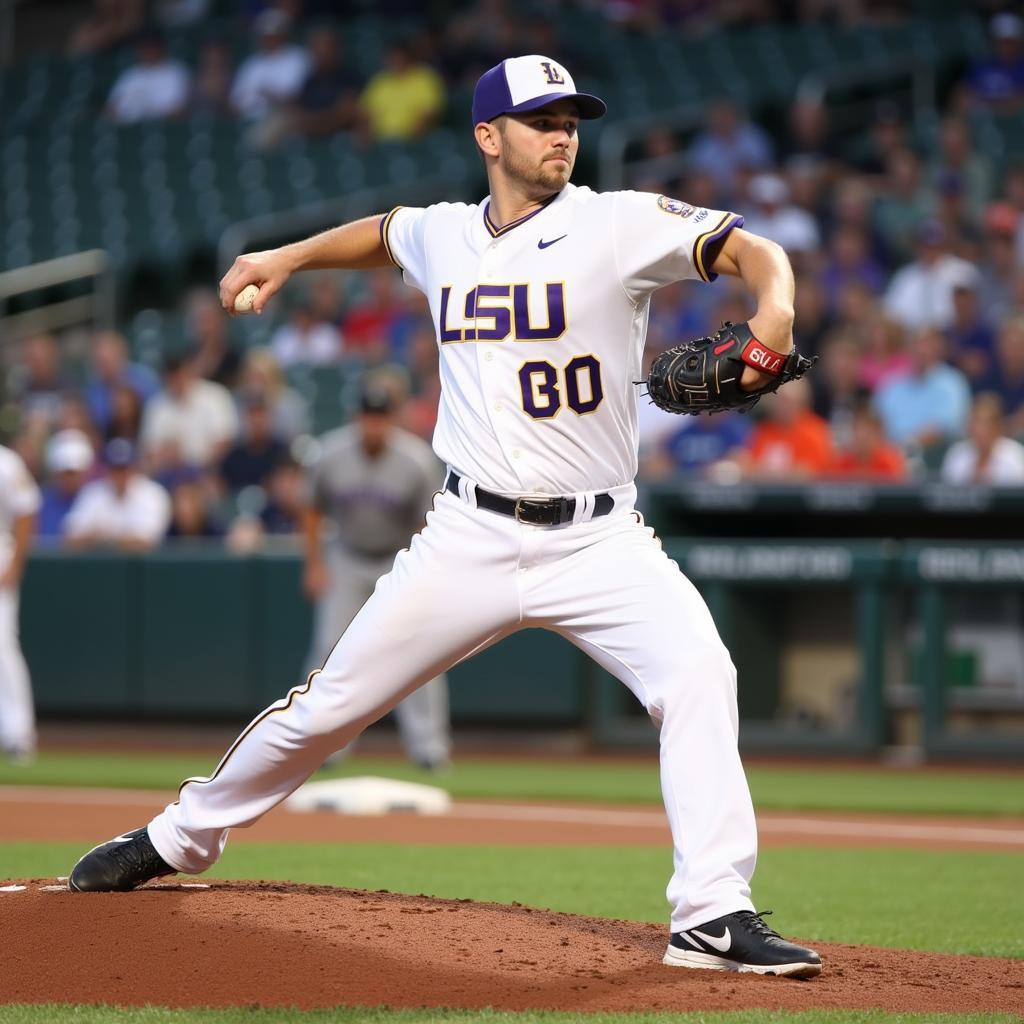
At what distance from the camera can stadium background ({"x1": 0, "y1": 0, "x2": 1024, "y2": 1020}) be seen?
9.20m

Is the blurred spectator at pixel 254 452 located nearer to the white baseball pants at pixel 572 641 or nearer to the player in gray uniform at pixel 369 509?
the player in gray uniform at pixel 369 509

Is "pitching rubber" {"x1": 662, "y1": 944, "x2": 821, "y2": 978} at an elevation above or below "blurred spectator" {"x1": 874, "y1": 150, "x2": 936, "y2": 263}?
below

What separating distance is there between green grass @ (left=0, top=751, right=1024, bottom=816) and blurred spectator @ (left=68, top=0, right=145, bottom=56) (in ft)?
36.7

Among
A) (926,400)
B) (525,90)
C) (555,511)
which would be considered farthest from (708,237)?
(926,400)

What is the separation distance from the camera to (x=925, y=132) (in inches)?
576

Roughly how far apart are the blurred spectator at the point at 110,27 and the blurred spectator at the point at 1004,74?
32.6 ft

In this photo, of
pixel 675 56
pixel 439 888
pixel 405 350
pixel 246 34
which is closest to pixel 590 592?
pixel 439 888

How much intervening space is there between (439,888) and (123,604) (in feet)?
22.0

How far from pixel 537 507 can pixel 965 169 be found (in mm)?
10212

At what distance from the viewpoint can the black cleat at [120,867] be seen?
4.71 m

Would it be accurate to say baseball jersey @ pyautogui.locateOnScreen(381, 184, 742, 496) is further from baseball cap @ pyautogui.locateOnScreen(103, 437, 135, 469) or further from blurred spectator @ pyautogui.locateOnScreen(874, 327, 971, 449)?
baseball cap @ pyautogui.locateOnScreen(103, 437, 135, 469)

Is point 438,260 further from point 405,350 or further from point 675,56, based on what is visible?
point 675,56

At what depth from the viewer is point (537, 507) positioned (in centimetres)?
432

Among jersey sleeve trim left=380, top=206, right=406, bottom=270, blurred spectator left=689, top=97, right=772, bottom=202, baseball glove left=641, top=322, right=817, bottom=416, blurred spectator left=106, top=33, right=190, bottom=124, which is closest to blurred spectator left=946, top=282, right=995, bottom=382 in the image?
blurred spectator left=689, top=97, right=772, bottom=202
